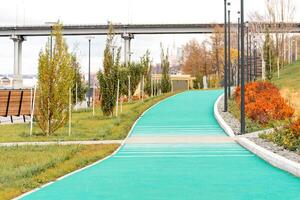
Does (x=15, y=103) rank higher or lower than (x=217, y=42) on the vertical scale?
lower

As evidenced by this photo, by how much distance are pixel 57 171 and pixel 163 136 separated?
34.3 ft

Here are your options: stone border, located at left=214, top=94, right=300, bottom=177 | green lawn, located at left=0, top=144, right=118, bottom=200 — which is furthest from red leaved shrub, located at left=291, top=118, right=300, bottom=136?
green lawn, located at left=0, top=144, right=118, bottom=200

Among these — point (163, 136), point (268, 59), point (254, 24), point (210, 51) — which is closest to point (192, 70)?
point (210, 51)

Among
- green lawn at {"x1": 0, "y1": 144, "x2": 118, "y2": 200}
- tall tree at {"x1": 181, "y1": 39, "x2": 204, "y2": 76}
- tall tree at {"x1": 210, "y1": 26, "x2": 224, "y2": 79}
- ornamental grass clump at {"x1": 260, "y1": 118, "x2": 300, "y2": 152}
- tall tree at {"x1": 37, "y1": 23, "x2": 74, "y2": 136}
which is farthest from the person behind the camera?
tall tree at {"x1": 181, "y1": 39, "x2": 204, "y2": 76}

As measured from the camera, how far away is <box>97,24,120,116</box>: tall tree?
3244 cm

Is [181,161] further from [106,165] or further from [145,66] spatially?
[145,66]

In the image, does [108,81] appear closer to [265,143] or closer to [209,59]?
[265,143]

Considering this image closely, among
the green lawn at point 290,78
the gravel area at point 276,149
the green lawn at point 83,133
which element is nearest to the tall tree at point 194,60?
the green lawn at point 290,78

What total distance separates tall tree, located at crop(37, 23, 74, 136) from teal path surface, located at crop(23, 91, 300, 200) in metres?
4.57

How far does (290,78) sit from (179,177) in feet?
157

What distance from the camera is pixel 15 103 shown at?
32.4 metres

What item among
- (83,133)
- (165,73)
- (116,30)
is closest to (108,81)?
(83,133)

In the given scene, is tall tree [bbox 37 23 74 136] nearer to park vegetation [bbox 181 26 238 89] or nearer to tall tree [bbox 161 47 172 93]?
tall tree [bbox 161 47 172 93]

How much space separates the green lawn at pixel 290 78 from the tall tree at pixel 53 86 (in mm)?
28901
